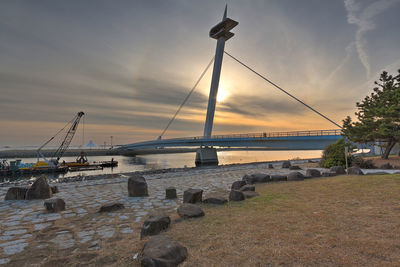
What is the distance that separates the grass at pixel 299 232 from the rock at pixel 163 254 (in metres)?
0.16

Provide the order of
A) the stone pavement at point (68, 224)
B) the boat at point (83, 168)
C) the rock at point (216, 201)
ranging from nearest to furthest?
1. the stone pavement at point (68, 224)
2. the rock at point (216, 201)
3. the boat at point (83, 168)

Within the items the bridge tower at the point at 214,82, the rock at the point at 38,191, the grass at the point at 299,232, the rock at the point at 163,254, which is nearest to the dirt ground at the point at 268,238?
the grass at the point at 299,232

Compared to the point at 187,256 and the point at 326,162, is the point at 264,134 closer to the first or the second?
the point at 326,162

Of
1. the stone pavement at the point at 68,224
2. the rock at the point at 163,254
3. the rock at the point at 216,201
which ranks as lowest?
the stone pavement at the point at 68,224

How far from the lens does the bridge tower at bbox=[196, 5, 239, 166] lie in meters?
48.1

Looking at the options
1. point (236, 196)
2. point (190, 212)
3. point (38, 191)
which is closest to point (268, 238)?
point (190, 212)

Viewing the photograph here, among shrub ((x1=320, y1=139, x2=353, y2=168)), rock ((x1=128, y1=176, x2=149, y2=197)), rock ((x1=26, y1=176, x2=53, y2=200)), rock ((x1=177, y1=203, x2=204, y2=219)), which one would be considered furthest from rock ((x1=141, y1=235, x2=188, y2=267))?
shrub ((x1=320, y1=139, x2=353, y2=168))

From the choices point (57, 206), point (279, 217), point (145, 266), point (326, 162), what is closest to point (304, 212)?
point (279, 217)

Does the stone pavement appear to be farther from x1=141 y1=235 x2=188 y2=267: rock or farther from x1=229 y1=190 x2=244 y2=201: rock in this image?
x1=229 y1=190 x2=244 y2=201: rock

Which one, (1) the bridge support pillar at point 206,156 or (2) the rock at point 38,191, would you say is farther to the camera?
(1) the bridge support pillar at point 206,156

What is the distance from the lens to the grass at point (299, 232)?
294 centimetres

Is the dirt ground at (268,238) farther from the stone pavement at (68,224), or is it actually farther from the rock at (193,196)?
the rock at (193,196)

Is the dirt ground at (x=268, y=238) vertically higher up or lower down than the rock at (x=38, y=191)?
lower down

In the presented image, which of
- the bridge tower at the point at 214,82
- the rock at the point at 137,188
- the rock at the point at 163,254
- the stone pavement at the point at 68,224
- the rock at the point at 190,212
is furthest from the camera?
the bridge tower at the point at 214,82
